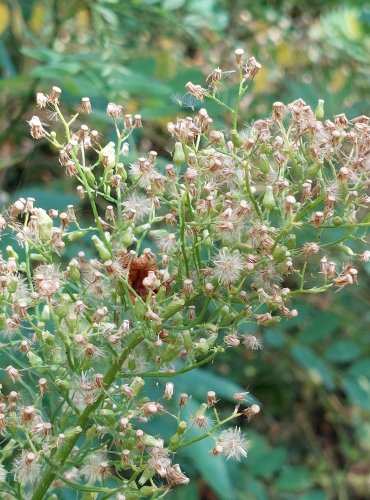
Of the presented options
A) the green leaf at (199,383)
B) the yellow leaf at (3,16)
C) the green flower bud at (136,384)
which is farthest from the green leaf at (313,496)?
the green flower bud at (136,384)

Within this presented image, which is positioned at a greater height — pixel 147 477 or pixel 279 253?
pixel 279 253

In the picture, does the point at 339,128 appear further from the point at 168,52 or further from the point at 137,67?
the point at 168,52

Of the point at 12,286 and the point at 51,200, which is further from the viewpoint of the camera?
the point at 51,200

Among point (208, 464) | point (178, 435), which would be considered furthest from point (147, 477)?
point (208, 464)

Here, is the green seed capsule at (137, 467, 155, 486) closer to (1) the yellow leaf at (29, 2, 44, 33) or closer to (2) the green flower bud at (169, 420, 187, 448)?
(2) the green flower bud at (169, 420, 187, 448)

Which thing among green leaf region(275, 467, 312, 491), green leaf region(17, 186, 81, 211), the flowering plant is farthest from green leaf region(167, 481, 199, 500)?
the flowering plant

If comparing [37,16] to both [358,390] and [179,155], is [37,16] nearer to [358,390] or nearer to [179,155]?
[358,390]

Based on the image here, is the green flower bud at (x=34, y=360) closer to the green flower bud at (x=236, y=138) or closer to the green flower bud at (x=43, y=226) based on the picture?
the green flower bud at (x=43, y=226)
